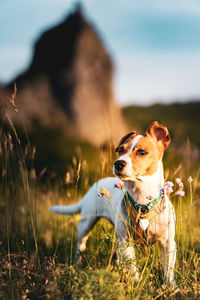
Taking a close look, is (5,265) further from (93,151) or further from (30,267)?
(93,151)

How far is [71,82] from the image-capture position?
9.36m

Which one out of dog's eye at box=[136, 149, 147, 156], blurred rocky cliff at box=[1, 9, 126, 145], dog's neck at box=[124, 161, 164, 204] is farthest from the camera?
blurred rocky cliff at box=[1, 9, 126, 145]

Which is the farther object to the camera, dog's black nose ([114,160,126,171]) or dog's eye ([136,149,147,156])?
dog's eye ([136,149,147,156])

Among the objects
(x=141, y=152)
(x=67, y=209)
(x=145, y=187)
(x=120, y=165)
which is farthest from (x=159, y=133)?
(x=67, y=209)

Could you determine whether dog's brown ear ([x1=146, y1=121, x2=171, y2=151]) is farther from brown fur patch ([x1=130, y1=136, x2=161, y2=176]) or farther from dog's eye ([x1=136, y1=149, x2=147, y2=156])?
dog's eye ([x1=136, y1=149, x2=147, y2=156])

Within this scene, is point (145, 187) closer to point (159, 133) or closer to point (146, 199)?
point (146, 199)

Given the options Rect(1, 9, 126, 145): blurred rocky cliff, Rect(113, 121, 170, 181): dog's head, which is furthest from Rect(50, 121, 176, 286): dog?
Rect(1, 9, 126, 145): blurred rocky cliff

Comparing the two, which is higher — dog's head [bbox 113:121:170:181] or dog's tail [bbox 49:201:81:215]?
dog's head [bbox 113:121:170:181]

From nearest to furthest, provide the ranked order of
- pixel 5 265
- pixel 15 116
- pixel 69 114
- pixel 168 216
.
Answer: pixel 168 216 → pixel 5 265 → pixel 15 116 → pixel 69 114

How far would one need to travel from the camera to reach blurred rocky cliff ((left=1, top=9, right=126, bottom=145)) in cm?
933

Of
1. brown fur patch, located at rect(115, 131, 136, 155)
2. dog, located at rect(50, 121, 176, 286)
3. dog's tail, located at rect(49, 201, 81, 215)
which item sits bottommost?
dog's tail, located at rect(49, 201, 81, 215)

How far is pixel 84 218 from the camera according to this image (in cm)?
330

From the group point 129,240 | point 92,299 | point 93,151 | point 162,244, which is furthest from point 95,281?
point 93,151

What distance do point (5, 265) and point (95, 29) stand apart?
8.24m
